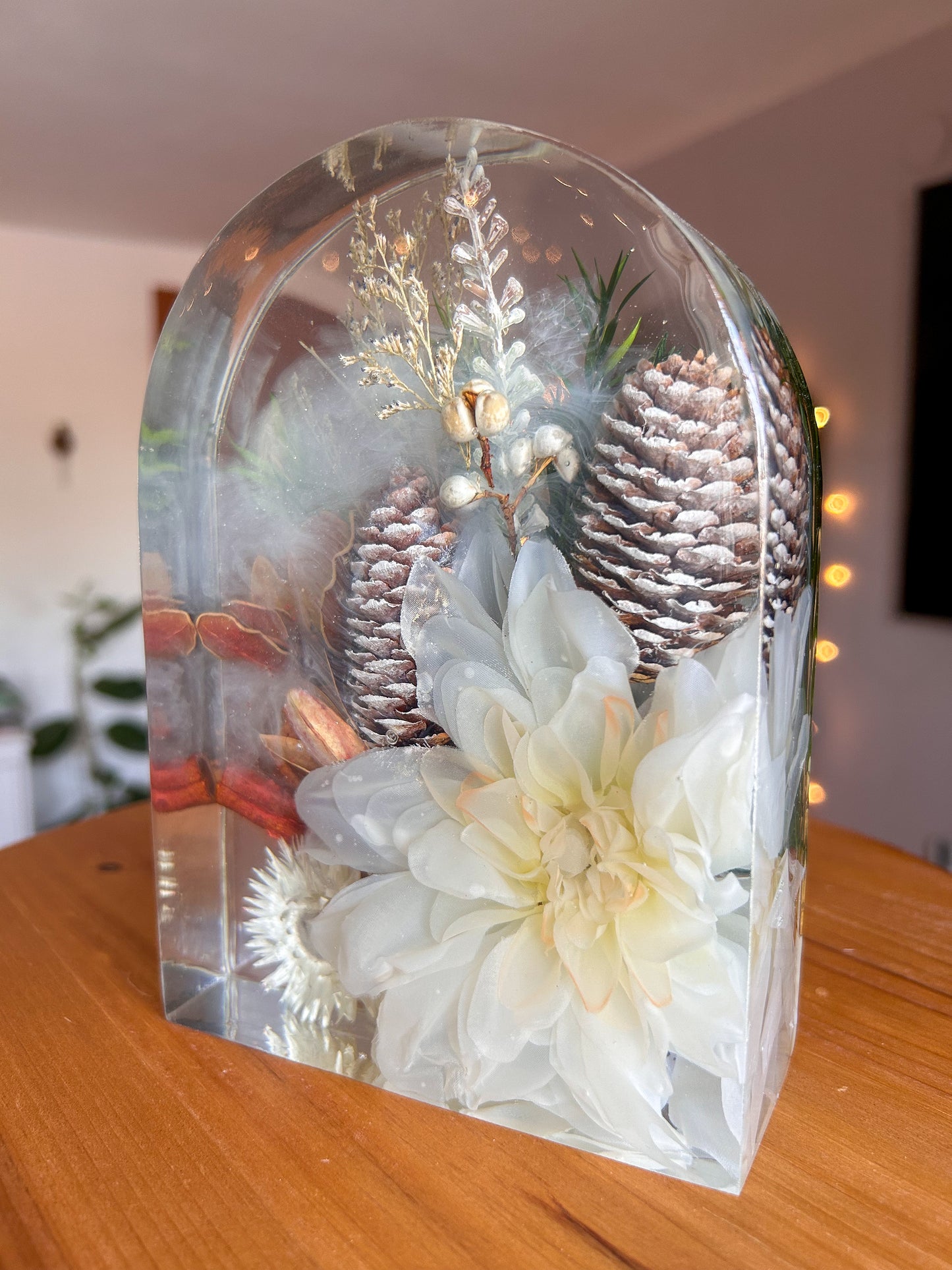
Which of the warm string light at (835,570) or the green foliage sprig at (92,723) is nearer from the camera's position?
the warm string light at (835,570)

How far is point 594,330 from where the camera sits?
1.22ft

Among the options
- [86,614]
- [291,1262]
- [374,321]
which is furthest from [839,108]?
[86,614]

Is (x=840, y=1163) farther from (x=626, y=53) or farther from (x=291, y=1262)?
(x=626, y=53)

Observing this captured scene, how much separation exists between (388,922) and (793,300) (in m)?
2.12

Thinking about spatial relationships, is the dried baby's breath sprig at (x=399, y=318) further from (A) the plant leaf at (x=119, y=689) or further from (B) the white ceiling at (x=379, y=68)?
(A) the plant leaf at (x=119, y=689)

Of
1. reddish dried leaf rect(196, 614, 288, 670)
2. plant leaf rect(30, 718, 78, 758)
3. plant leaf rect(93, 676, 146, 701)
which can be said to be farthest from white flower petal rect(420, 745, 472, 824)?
plant leaf rect(30, 718, 78, 758)

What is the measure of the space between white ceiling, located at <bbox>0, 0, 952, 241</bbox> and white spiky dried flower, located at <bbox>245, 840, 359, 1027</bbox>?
1671 millimetres

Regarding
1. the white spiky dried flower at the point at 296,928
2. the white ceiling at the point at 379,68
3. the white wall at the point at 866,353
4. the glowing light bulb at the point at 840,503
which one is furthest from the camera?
the glowing light bulb at the point at 840,503

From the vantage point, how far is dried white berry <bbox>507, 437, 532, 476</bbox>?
38 cm

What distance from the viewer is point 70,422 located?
10.6 ft

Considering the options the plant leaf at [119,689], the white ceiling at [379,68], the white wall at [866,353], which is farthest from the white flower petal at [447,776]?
the plant leaf at [119,689]

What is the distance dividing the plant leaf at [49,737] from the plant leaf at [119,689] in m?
0.17

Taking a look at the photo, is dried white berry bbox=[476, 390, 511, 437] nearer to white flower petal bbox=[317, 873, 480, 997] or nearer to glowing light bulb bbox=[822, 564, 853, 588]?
white flower petal bbox=[317, 873, 480, 997]

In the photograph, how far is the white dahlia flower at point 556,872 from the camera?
0.35 meters
